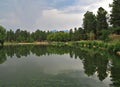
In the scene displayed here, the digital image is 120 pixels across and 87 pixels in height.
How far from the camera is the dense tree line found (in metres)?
61.1

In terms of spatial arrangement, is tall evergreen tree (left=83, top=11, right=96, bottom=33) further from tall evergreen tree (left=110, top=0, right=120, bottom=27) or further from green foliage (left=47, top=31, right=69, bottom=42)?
green foliage (left=47, top=31, right=69, bottom=42)

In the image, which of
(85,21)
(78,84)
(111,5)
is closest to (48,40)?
(85,21)

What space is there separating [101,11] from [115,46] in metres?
39.9

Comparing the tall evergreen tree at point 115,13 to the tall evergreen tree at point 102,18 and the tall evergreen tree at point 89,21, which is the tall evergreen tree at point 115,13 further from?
the tall evergreen tree at point 89,21

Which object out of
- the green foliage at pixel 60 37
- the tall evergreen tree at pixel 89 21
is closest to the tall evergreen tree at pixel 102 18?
the tall evergreen tree at pixel 89 21

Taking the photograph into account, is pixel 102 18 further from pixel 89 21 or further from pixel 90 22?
pixel 89 21

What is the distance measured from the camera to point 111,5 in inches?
2504

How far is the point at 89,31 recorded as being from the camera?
8950 centimetres

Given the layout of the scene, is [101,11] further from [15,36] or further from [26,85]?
[15,36]

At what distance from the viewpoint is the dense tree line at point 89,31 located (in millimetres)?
61062

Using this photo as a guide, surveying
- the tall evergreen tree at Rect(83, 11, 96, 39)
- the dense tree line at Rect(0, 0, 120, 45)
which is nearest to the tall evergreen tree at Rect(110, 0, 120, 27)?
the dense tree line at Rect(0, 0, 120, 45)

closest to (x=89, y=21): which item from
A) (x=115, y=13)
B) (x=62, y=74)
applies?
(x=115, y=13)

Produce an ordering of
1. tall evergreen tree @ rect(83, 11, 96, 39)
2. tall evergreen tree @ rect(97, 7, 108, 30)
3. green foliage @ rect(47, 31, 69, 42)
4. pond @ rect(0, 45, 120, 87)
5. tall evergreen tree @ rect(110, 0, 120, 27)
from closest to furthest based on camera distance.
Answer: pond @ rect(0, 45, 120, 87) → tall evergreen tree @ rect(110, 0, 120, 27) → tall evergreen tree @ rect(97, 7, 108, 30) → tall evergreen tree @ rect(83, 11, 96, 39) → green foliage @ rect(47, 31, 69, 42)

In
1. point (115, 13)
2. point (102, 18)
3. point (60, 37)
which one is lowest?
point (60, 37)
